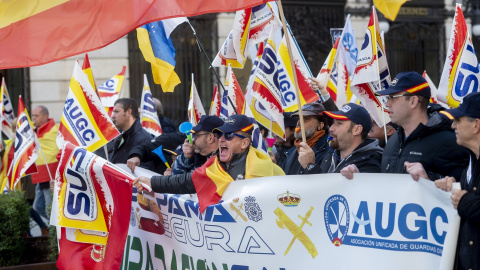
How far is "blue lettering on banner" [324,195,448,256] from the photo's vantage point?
4.81 meters

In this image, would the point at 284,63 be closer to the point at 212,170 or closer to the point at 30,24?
the point at 212,170

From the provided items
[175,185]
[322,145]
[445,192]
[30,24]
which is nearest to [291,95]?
[322,145]

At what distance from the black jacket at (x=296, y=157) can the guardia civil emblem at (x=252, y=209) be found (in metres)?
1.01

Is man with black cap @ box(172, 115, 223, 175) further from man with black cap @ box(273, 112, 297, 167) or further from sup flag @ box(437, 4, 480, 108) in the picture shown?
sup flag @ box(437, 4, 480, 108)

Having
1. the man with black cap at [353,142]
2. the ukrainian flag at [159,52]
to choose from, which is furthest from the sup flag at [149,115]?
the man with black cap at [353,142]

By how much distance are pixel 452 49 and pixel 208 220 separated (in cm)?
283

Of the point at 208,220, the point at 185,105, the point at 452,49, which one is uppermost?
the point at 452,49

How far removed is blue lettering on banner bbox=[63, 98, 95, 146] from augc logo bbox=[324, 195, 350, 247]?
3.59 m

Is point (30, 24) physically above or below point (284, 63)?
above

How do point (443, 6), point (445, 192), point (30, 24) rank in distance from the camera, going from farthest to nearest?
point (443, 6)
point (30, 24)
point (445, 192)

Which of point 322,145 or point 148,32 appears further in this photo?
point 148,32

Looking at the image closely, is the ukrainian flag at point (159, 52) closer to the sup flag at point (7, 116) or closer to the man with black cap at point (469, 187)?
the man with black cap at point (469, 187)

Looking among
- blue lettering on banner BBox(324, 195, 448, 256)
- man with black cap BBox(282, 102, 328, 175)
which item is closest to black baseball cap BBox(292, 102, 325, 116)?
man with black cap BBox(282, 102, 328, 175)

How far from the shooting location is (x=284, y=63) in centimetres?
834
